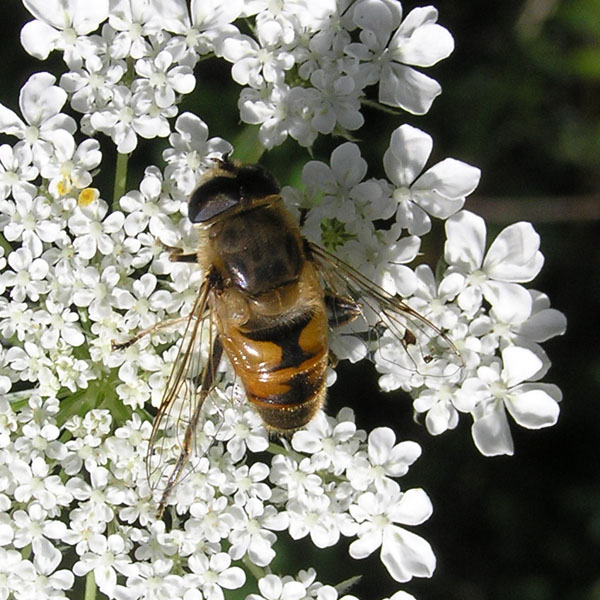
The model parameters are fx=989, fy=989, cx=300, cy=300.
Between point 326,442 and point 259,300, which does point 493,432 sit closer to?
point 326,442

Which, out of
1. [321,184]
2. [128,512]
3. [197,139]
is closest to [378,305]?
[321,184]

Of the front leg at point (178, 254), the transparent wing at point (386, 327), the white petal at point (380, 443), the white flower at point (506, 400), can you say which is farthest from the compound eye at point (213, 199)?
the white flower at point (506, 400)

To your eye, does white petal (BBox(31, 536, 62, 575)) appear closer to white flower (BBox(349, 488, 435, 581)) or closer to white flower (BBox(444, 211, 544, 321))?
white flower (BBox(349, 488, 435, 581))

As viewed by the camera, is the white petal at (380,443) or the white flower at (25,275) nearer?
the white flower at (25,275)

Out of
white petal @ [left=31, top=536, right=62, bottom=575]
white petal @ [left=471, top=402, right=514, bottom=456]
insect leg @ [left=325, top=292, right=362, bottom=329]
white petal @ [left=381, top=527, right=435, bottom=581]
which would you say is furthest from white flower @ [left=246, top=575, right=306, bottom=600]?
insect leg @ [left=325, top=292, right=362, bottom=329]

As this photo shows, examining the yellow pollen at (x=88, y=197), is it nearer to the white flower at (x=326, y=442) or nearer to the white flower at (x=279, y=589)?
the white flower at (x=326, y=442)

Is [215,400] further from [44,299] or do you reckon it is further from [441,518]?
[441,518]
